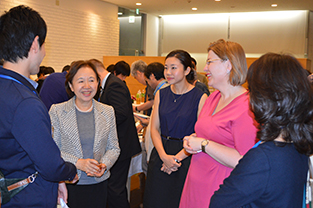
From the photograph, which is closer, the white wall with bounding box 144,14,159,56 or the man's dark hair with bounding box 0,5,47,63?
the man's dark hair with bounding box 0,5,47,63

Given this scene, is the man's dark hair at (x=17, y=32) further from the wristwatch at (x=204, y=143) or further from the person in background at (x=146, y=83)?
the person in background at (x=146, y=83)

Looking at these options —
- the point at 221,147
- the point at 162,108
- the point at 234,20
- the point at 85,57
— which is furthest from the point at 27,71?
the point at 234,20

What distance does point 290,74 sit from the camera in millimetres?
971

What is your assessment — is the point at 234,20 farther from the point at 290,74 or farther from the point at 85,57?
the point at 290,74

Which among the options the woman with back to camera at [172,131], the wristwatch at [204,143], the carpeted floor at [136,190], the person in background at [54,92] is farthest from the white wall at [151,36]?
the wristwatch at [204,143]

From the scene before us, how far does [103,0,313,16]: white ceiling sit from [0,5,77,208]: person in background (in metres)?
10.2

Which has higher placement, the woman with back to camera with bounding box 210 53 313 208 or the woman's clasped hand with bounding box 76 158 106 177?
the woman with back to camera with bounding box 210 53 313 208

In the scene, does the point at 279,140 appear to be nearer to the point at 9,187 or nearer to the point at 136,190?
the point at 9,187

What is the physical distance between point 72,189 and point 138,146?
1137 mm

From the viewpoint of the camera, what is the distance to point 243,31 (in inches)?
490

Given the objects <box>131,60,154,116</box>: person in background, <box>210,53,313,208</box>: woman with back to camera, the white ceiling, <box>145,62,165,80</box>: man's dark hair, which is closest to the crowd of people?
<box>210,53,313,208</box>: woman with back to camera

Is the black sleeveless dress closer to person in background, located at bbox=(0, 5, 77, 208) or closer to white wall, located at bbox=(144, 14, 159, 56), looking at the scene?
person in background, located at bbox=(0, 5, 77, 208)

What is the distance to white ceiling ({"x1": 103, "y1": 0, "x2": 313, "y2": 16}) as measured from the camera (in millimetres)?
10438

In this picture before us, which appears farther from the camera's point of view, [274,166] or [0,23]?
[0,23]
